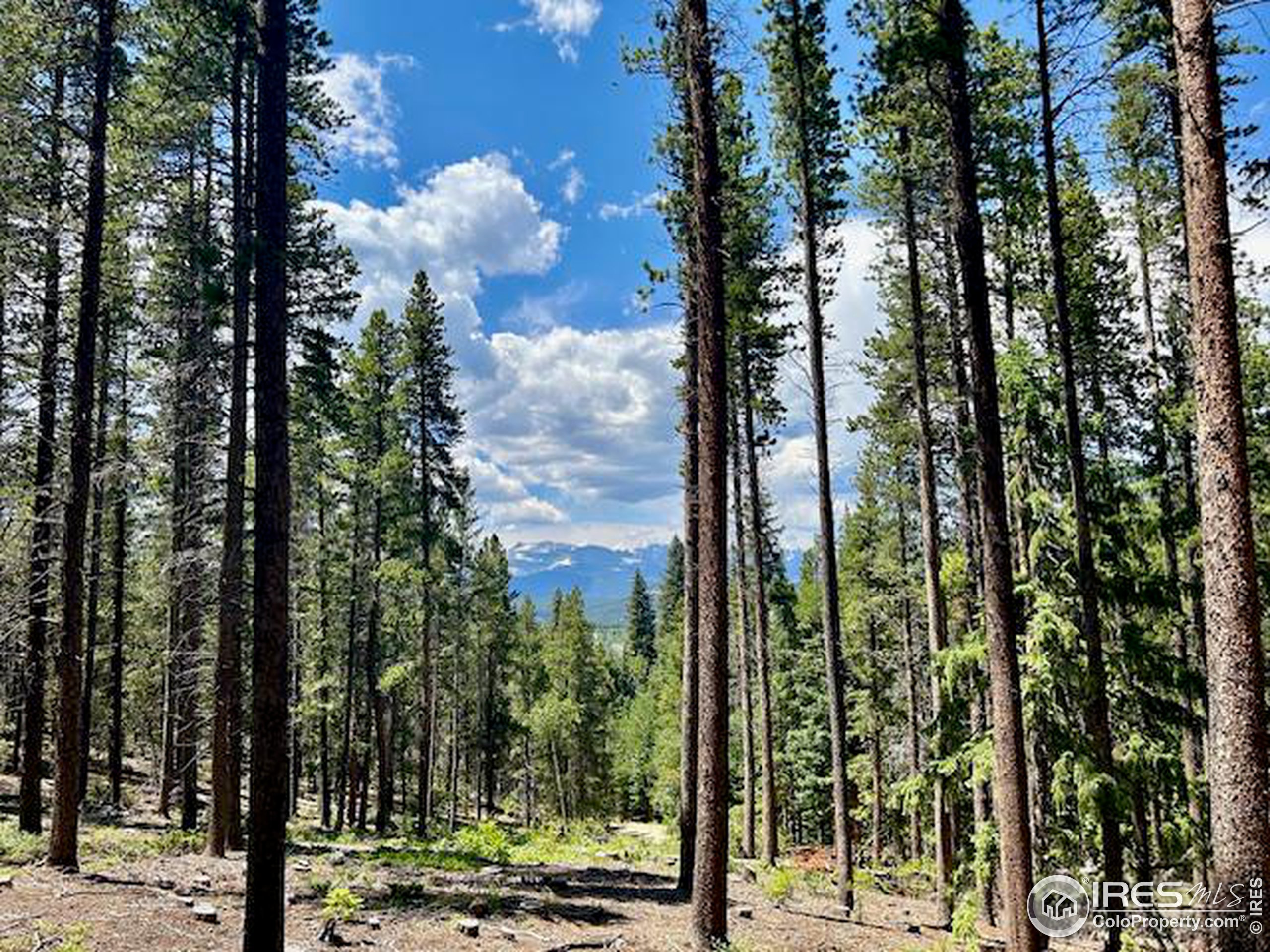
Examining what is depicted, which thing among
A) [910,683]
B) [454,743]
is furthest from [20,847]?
[454,743]

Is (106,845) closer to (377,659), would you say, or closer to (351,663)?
(351,663)

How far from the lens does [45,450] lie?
567 inches

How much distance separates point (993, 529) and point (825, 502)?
5.01m

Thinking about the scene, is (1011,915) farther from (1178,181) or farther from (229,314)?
(229,314)

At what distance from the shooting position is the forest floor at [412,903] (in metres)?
8.47

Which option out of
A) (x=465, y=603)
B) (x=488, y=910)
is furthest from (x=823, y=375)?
(x=465, y=603)

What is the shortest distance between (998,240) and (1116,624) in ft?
24.0

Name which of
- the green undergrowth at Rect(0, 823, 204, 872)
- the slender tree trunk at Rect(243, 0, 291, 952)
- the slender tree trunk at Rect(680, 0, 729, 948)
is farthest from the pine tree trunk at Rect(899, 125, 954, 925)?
the green undergrowth at Rect(0, 823, 204, 872)

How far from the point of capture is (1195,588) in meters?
11.9

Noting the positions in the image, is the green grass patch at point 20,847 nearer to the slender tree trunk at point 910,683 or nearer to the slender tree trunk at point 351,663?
the slender tree trunk at point 351,663

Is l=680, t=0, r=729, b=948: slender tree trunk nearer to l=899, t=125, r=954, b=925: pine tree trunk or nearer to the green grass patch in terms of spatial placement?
l=899, t=125, r=954, b=925: pine tree trunk

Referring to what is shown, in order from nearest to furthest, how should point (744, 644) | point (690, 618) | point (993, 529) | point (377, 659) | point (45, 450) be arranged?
point (993, 529) < point (690, 618) < point (45, 450) < point (744, 644) < point (377, 659)

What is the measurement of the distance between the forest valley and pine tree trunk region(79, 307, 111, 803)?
199 millimetres

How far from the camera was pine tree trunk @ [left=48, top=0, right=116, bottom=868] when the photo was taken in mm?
10664
